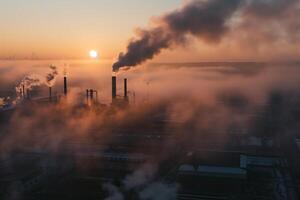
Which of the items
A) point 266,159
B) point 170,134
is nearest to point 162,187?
point 266,159

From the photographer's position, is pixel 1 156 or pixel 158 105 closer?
pixel 1 156

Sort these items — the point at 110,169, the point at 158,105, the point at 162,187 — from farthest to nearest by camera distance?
the point at 158,105, the point at 110,169, the point at 162,187

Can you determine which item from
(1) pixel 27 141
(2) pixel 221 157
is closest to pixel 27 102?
(1) pixel 27 141

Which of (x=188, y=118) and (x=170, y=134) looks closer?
(x=170, y=134)

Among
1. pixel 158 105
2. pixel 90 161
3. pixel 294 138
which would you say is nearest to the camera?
pixel 90 161

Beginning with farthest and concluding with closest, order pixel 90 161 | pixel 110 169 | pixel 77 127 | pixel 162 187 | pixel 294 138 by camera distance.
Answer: pixel 77 127, pixel 294 138, pixel 90 161, pixel 110 169, pixel 162 187

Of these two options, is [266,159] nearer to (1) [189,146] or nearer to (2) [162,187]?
(1) [189,146]

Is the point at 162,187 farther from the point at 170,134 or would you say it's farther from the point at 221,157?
the point at 170,134

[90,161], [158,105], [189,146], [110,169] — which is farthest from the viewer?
[158,105]

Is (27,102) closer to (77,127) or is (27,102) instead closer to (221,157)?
(77,127)
